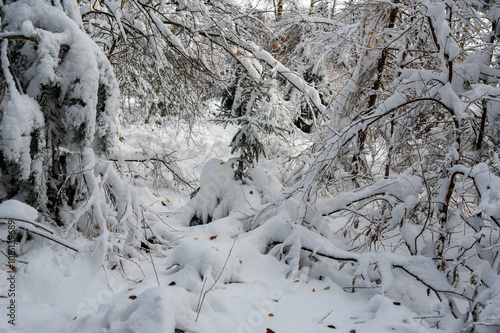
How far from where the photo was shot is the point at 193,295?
215cm

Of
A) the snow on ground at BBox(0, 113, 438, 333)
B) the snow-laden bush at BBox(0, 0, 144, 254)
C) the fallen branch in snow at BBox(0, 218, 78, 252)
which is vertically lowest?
the snow on ground at BBox(0, 113, 438, 333)

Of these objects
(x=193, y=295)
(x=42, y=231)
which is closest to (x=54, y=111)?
(x=42, y=231)

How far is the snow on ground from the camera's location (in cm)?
194

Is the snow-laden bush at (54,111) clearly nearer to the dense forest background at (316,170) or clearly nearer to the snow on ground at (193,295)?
the dense forest background at (316,170)

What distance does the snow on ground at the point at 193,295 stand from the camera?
6.37 feet

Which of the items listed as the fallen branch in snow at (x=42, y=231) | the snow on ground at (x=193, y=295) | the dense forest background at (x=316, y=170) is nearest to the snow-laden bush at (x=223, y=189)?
the dense forest background at (x=316, y=170)

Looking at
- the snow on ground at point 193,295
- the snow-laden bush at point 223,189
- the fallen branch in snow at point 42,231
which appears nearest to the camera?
the snow on ground at point 193,295

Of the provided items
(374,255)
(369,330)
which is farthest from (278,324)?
(374,255)

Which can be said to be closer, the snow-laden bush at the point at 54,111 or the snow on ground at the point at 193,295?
the snow on ground at the point at 193,295

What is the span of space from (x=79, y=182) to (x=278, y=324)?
7.12 ft

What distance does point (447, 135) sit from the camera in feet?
10.8

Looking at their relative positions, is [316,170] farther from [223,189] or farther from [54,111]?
[54,111]

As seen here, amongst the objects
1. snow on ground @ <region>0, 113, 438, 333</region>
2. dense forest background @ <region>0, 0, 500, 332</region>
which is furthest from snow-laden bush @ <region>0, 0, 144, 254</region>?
snow on ground @ <region>0, 113, 438, 333</region>

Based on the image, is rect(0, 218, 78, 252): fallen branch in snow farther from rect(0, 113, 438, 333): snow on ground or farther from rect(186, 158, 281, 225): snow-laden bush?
rect(186, 158, 281, 225): snow-laden bush
